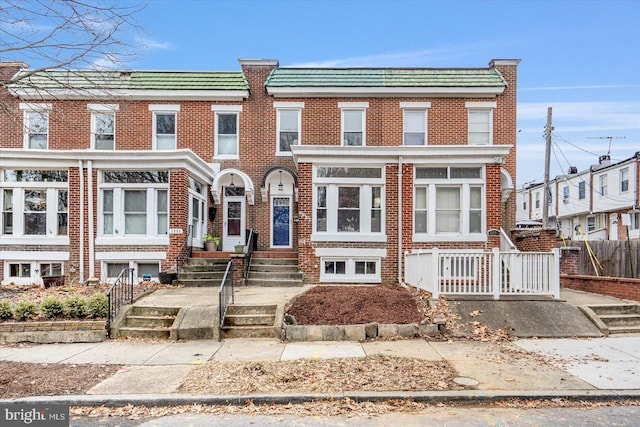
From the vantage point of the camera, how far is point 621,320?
9641 mm

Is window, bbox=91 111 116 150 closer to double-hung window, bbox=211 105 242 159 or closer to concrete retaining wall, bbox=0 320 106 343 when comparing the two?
double-hung window, bbox=211 105 242 159

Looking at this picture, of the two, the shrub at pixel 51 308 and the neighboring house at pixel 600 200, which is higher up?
the neighboring house at pixel 600 200

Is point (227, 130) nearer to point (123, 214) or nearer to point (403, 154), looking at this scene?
point (123, 214)

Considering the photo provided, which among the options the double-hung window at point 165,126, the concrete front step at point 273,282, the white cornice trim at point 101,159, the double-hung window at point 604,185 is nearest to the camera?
the concrete front step at point 273,282

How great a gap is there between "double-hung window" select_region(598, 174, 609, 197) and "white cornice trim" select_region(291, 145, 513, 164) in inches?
946

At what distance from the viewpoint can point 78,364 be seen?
277 inches

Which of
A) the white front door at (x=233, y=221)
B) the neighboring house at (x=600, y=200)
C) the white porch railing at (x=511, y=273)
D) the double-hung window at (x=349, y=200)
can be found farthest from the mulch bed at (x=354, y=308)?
the neighboring house at (x=600, y=200)

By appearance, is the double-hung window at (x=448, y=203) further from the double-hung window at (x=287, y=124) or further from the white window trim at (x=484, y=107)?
the double-hung window at (x=287, y=124)

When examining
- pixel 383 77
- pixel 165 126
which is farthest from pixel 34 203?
pixel 383 77

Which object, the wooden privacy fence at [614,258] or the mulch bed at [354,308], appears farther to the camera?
the wooden privacy fence at [614,258]

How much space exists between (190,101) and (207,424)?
1419 cm

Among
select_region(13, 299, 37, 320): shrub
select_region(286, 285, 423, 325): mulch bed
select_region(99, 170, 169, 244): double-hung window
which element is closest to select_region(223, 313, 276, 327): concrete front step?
select_region(286, 285, 423, 325): mulch bed

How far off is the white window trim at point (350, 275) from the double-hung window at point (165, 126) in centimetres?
795

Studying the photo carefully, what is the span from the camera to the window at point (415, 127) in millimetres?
16812
